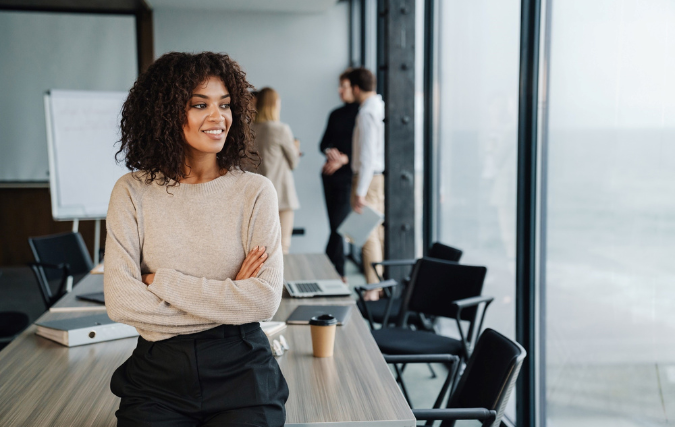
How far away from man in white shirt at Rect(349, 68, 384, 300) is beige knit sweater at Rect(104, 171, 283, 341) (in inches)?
107

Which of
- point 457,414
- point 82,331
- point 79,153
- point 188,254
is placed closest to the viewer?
point 188,254

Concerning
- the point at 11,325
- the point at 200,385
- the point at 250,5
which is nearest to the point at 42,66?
the point at 250,5

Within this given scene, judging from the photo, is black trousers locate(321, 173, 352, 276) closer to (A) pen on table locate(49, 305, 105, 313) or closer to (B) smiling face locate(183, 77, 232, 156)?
(A) pen on table locate(49, 305, 105, 313)

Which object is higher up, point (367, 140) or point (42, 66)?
point (42, 66)

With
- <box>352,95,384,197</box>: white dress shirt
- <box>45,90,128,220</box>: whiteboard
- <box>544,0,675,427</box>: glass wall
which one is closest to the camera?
<box>544,0,675,427</box>: glass wall

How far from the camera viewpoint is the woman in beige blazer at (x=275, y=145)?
4.90 metres

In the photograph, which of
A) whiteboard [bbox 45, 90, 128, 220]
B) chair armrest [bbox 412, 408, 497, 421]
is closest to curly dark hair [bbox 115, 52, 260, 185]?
chair armrest [bbox 412, 408, 497, 421]

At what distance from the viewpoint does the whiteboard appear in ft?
15.8

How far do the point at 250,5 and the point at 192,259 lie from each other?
592 cm

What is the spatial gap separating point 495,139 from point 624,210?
1.20 m

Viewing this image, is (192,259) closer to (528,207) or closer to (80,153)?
(528,207)

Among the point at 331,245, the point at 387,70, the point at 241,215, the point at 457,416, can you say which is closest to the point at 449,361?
the point at 457,416

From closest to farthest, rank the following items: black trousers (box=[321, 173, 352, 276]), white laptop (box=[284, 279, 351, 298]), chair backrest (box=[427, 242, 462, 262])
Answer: white laptop (box=[284, 279, 351, 298]) → chair backrest (box=[427, 242, 462, 262]) → black trousers (box=[321, 173, 352, 276])

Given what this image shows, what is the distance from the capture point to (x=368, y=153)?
426cm
